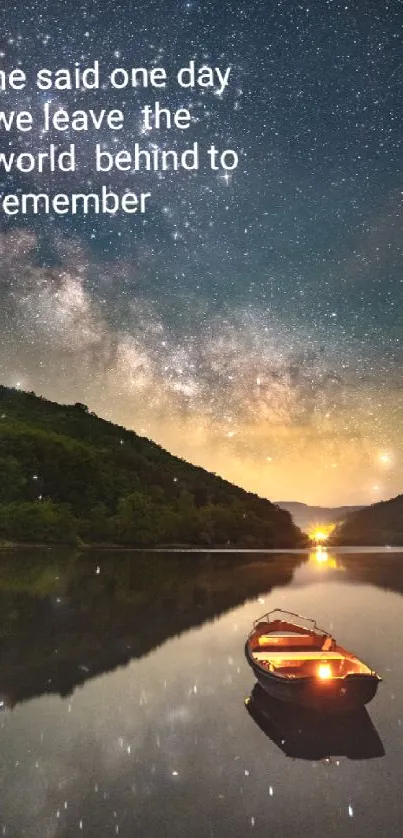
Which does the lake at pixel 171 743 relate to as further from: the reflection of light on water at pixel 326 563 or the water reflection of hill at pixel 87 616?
the reflection of light on water at pixel 326 563

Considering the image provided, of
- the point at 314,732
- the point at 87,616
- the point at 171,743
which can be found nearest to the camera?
the point at 171,743

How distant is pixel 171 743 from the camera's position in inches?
558

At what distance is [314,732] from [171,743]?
129 inches

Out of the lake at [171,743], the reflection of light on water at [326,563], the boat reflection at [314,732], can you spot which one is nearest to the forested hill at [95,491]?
the reflection of light on water at [326,563]

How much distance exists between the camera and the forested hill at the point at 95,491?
10981 cm

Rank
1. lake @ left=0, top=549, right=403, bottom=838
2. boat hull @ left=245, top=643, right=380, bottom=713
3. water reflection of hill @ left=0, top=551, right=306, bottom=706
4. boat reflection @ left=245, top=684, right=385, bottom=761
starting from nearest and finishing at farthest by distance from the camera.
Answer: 1. lake @ left=0, top=549, right=403, bottom=838
2. boat reflection @ left=245, top=684, right=385, bottom=761
3. boat hull @ left=245, top=643, right=380, bottom=713
4. water reflection of hill @ left=0, top=551, right=306, bottom=706

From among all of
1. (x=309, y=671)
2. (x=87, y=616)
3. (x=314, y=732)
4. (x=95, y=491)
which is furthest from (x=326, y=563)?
(x=314, y=732)

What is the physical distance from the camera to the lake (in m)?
10.2

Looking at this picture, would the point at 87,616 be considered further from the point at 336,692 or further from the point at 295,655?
the point at 336,692

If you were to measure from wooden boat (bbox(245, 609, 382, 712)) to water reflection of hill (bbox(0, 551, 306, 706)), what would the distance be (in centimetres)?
544

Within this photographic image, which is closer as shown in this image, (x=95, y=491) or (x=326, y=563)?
(x=326, y=563)


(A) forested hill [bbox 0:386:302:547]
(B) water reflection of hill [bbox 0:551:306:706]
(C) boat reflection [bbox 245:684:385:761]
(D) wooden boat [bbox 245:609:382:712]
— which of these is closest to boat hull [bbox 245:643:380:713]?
(D) wooden boat [bbox 245:609:382:712]

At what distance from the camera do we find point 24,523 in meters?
103

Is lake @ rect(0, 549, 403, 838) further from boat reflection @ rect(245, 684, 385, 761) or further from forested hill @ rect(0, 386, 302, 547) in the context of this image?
forested hill @ rect(0, 386, 302, 547)
